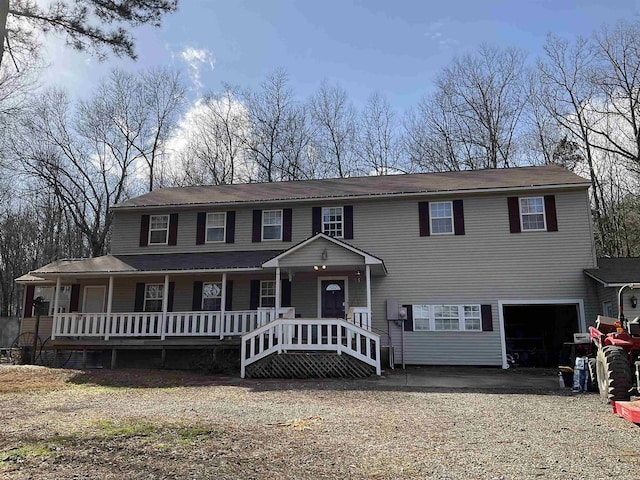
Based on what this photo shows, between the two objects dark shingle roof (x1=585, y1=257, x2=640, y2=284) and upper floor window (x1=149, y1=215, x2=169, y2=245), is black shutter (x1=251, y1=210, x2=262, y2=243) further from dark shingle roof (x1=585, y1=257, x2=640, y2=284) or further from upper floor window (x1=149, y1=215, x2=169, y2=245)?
dark shingle roof (x1=585, y1=257, x2=640, y2=284)

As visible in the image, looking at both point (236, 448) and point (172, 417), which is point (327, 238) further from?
point (236, 448)

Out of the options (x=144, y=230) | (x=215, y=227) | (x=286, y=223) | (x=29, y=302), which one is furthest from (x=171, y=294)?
(x=29, y=302)

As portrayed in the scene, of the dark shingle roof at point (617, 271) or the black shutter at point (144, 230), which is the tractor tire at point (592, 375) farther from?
the black shutter at point (144, 230)

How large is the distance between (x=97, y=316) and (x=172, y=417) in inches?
358

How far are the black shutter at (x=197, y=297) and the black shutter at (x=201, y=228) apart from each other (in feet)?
4.96

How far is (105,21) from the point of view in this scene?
28.6 ft

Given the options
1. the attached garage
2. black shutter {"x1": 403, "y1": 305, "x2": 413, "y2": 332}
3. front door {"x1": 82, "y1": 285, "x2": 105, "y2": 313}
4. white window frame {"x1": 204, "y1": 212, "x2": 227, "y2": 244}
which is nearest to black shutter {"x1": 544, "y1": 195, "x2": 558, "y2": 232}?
the attached garage

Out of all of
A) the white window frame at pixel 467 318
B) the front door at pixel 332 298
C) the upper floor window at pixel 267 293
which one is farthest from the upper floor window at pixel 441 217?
the upper floor window at pixel 267 293

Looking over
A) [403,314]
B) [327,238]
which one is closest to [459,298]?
[403,314]

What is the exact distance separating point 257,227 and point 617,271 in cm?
1116

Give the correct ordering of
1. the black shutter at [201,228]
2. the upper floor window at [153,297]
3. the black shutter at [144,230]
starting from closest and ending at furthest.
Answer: the upper floor window at [153,297] → the black shutter at [201,228] → the black shutter at [144,230]

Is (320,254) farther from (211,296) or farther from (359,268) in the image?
(211,296)

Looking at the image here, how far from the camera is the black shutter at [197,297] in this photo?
1576cm

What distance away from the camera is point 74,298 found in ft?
54.5
